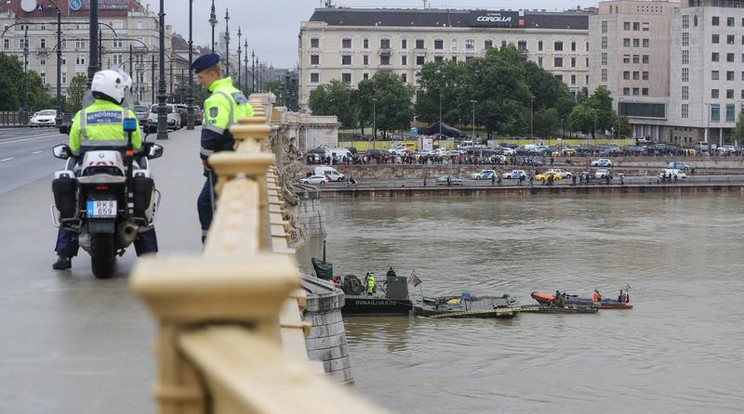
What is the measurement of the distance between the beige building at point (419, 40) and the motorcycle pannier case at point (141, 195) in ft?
381

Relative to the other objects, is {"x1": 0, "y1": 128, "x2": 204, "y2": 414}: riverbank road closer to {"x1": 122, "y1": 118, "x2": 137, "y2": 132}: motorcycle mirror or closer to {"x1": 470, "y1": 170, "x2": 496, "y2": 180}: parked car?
{"x1": 122, "y1": 118, "x2": 137, "y2": 132}: motorcycle mirror

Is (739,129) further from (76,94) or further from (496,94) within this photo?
(76,94)

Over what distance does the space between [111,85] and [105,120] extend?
294 mm

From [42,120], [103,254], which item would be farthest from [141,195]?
[42,120]

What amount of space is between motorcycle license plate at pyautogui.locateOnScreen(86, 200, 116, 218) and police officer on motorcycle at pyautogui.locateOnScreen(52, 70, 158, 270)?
1.37 ft

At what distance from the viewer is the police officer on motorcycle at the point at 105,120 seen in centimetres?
1074

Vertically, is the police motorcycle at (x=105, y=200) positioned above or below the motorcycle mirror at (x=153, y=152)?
below

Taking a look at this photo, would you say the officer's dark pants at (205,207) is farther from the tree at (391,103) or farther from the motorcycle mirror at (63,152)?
the tree at (391,103)

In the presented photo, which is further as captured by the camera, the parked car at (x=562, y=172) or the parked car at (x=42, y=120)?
the parked car at (x=562, y=172)

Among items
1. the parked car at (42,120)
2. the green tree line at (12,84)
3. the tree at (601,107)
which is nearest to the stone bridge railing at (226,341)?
the parked car at (42,120)

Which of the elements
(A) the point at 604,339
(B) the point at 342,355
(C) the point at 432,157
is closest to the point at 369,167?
(C) the point at 432,157

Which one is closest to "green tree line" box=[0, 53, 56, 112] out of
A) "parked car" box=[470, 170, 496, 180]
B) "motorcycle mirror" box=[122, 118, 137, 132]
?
"parked car" box=[470, 170, 496, 180]

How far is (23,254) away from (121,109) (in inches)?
84.5

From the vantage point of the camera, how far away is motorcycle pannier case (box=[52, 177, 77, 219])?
34.8 feet
